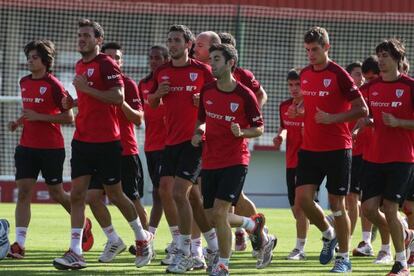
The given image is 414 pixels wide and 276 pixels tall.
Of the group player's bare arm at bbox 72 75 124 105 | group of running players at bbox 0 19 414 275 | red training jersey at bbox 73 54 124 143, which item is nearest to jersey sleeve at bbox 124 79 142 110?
group of running players at bbox 0 19 414 275

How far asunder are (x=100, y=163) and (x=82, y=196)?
368 mm

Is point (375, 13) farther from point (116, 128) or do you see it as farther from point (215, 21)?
point (116, 128)

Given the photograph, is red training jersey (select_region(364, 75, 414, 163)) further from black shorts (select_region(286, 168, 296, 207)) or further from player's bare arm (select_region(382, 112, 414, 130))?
black shorts (select_region(286, 168, 296, 207))

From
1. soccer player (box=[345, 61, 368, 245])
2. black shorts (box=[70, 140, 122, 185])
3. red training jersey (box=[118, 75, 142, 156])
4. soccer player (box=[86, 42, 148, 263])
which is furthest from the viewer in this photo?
soccer player (box=[345, 61, 368, 245])

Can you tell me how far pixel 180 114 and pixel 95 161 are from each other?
3.16 feet

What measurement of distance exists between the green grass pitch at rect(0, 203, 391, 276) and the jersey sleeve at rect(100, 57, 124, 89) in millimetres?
1795

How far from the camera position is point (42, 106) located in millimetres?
11633

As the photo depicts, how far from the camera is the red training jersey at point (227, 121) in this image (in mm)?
9586

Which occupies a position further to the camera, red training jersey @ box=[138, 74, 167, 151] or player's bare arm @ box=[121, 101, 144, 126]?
red training jersey @ box=[138, 74, 167, 151]

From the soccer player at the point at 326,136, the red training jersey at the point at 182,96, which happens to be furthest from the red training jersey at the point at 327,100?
the red training jersey at the point at 182,96

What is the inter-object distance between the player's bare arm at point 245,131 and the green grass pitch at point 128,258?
4.79 ft

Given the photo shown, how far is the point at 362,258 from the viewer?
1247 cm

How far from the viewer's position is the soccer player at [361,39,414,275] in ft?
32.6

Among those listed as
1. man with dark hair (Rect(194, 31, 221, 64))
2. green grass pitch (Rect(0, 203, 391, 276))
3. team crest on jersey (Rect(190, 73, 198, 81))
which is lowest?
green grass pitch (Rect(0, 203, 391, 276))
